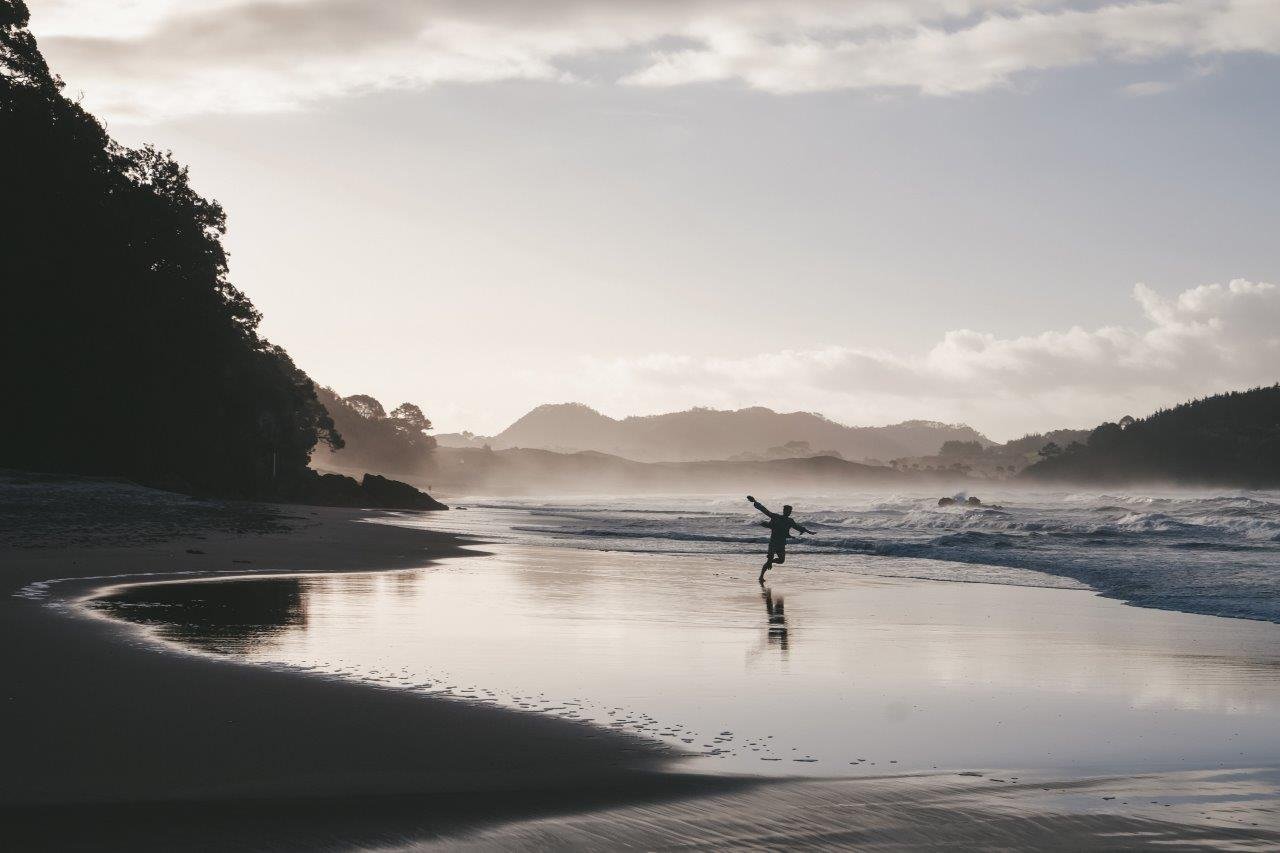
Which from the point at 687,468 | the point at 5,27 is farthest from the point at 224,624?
the point at 687,468

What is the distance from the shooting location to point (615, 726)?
21.7ft

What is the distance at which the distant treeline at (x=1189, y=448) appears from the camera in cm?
11550

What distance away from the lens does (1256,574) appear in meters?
19.8

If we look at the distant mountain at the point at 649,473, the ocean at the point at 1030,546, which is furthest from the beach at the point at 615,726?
the distant mountain at the point at 649,473

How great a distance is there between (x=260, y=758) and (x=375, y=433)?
446ft

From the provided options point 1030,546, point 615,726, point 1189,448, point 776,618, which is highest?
point 1189,448

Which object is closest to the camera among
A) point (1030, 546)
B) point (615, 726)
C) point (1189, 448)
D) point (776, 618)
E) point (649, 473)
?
point (615, 726)

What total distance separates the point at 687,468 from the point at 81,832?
595 feet

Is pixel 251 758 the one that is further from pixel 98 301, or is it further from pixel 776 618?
pixel 98 301

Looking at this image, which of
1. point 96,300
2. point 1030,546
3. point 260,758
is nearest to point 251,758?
point 260,758

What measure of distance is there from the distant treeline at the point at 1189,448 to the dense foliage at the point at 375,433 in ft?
292

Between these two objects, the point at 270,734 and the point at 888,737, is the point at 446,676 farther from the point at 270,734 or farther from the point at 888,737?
the point at 888,737

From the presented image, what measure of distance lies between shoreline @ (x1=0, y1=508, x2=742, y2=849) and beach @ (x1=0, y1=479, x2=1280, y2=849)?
0.02 meters

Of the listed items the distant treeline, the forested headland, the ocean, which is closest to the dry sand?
the ocean
